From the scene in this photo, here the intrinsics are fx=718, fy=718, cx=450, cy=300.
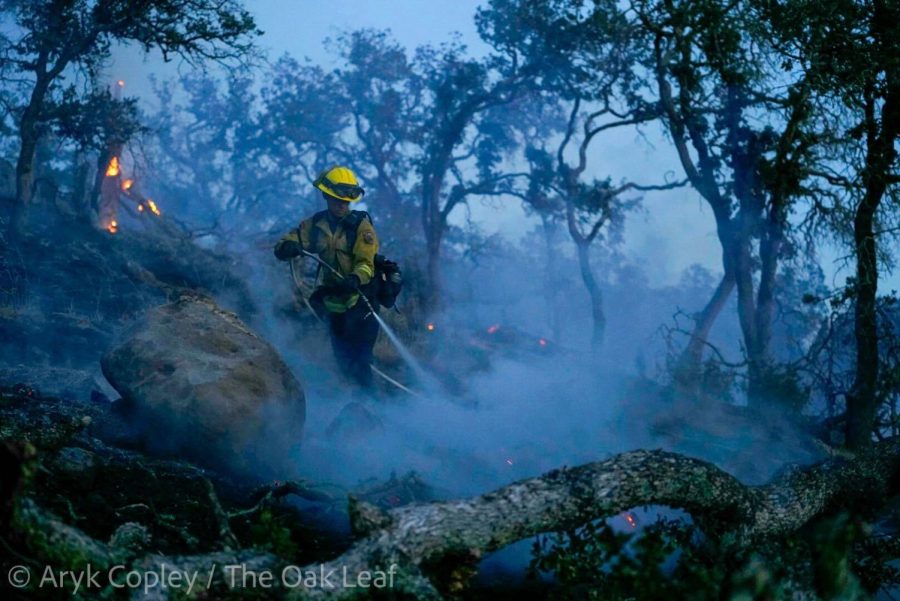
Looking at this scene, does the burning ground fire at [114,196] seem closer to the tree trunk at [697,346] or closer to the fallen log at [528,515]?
the tree trunk at [697,346]

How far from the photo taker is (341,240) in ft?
25.5

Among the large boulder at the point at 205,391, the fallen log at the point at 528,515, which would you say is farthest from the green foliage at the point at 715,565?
the large boulder at the point at 205,391

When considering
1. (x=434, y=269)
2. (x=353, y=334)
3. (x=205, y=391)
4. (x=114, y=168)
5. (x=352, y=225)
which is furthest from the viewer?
(x=434, y=269)

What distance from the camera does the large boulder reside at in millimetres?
6203

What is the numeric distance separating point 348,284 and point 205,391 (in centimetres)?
207

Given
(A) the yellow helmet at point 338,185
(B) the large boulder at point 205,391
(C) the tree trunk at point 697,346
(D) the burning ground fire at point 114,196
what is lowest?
(B) the large boulder at point 205,391

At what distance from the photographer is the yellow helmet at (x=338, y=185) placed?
748cm

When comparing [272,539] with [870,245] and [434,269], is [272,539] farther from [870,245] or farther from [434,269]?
[434,269]

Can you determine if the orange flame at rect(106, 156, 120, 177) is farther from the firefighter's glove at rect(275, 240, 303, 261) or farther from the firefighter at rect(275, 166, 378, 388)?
the firefighter's glove at rect(275, 240, 303, 261)

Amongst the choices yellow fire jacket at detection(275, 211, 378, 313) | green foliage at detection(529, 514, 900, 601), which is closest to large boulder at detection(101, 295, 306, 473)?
yellow fire jacket at detection(275, 211, 378, 313)

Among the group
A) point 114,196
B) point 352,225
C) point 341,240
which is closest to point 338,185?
point 352,225

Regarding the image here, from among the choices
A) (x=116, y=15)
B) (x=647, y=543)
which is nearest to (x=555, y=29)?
(x=116, y=15)

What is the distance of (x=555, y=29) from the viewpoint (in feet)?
62.9

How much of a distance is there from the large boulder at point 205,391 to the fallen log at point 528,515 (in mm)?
3357
